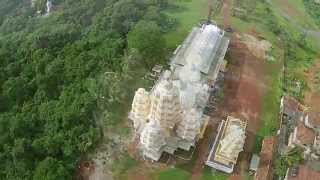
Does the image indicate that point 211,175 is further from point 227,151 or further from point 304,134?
point 304,134

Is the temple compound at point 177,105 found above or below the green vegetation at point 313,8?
above

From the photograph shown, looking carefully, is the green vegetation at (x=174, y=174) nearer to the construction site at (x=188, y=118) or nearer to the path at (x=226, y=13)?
the construction site at (x=188, y=118)

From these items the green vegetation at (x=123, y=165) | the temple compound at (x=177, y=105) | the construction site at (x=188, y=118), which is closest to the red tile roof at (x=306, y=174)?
the construction site at (x=188, y=118)

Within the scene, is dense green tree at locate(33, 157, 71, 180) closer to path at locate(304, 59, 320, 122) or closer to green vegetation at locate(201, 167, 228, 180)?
green vegetation at locate(201, 167, 228, 180)

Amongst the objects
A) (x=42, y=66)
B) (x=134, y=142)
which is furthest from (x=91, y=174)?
(x=42, y=66)

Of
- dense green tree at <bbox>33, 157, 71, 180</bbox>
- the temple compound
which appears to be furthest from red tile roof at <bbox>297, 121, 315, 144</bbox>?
dense green tree at <bbox>33, 157, 71, 180</bbox>

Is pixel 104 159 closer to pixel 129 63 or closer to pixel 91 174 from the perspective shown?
pixel 91 174

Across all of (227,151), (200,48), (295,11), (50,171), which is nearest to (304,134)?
(227,151)
